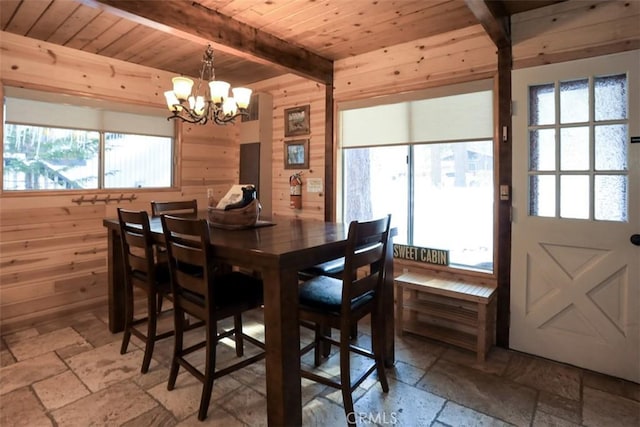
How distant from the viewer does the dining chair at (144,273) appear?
7.52ft

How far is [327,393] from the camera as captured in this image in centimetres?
215

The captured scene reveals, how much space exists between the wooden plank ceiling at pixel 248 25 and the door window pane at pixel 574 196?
1.19 metres

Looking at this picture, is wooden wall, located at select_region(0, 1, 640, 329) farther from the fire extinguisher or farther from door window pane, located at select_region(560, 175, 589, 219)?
door window pane, located at select_region(560, 175, 589, 219)

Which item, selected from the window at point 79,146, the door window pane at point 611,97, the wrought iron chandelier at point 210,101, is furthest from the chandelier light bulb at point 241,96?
the door window pane at point 611,97

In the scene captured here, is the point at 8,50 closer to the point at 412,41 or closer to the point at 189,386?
the point at 189,386

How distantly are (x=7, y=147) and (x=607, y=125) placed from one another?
175 inches

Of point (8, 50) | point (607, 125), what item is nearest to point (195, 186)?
point (8, 50)

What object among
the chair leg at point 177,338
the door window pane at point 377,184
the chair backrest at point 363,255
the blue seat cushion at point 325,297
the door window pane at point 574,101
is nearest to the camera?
the chair backrest at point 363,255

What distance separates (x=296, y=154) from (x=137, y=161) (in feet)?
5.46

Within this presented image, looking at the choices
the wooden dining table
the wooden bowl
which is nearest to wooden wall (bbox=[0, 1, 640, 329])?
the wooden bowl

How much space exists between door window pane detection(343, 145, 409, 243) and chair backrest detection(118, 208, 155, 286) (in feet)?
6.47

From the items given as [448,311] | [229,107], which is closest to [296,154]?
[229,107]

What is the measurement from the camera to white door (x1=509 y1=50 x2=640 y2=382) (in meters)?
2.29

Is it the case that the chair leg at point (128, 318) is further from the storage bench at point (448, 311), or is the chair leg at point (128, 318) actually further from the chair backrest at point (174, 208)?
the storage bench at point (448, 311)
